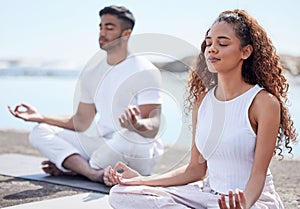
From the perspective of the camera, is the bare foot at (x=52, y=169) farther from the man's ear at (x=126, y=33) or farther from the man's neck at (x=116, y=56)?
the man's ear at (x=126, y=33)

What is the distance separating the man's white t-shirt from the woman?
3.86 feet

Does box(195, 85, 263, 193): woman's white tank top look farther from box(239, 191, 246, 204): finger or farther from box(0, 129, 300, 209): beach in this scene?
box(0, 129, 300, 209): beach

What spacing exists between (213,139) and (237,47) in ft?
1.18

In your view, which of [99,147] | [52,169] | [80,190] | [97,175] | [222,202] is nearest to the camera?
[222,202]

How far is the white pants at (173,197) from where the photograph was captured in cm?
218

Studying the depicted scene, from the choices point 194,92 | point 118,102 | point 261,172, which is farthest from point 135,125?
point 261,172


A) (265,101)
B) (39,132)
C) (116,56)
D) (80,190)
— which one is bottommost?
(80,190)

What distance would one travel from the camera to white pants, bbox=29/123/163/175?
3518mm

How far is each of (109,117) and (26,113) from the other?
1.75 feet

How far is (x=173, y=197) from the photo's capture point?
2240 millimetres

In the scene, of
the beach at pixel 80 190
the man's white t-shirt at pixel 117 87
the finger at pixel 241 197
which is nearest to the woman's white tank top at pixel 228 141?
the finger at pixel 241 197

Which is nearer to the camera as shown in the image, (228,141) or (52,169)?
(228,141)

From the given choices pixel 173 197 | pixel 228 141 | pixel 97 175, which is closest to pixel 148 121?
pixel 97 175

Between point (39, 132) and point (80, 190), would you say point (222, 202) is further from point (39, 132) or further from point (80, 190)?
point (39, 132)
